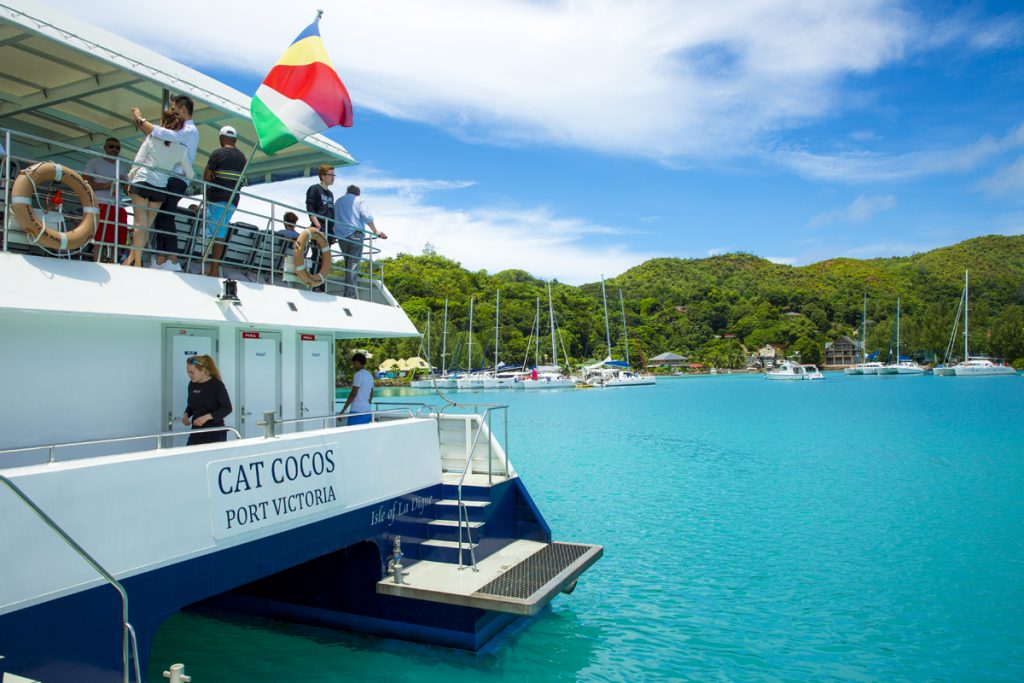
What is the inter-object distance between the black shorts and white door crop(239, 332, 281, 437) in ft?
5.73

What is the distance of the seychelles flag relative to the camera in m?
6.39

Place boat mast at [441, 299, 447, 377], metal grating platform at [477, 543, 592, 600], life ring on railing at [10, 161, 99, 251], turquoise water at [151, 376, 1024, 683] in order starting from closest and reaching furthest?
life ring on railing at [10, 161, 99, 251] → metal grating platform at [477, 543, 592, 600] → turquoise water at [151, 376, 1024, 683] → boat mast at [441, 299, 447, 377]

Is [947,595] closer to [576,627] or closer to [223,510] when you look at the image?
[576,627]

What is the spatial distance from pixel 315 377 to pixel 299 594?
2.70 m

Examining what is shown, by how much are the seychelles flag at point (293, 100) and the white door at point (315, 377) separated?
2950mm

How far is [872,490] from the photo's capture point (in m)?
18.9

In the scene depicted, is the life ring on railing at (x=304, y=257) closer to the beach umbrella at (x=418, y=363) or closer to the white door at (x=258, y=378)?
the white door at (x=258, y=378)

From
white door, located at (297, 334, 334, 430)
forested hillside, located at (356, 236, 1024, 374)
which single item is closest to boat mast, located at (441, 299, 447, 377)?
forested hillside, located at (356, 236, 1024, 374)

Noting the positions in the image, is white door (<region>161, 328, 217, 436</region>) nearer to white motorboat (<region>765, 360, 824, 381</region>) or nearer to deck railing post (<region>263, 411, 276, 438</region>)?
deck railing post (<region>263, 411, 276, 438</region>)

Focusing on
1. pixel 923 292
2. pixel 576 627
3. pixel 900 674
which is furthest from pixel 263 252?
pixel 923 292

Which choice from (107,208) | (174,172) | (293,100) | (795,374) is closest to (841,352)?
(795,374)

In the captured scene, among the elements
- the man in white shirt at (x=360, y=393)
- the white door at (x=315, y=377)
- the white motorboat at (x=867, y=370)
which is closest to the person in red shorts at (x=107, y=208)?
the white door at (x=315, y=377)

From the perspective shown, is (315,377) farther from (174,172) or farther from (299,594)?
(174,172)

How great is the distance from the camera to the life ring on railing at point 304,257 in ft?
25.8
